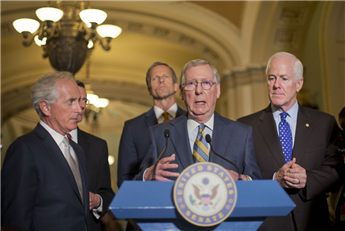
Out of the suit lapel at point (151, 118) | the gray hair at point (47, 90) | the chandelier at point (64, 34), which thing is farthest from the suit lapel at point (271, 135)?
the chandelier at point (64, 34)

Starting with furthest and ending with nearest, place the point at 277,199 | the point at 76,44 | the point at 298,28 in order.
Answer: the point at 298,28
the point at 76,44
the point at 277,199

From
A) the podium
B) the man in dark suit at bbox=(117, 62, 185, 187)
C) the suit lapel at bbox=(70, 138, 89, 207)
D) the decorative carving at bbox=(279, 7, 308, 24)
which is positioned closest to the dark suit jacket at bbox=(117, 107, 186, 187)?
the man in dark suit at bbox=(117, 62, 185, 187)

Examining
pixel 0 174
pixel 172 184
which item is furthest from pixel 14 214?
pixel 172 184

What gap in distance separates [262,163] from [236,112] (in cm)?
616

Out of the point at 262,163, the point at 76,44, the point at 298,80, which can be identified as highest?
the point at 76,44

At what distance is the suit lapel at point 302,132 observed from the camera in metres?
2.50

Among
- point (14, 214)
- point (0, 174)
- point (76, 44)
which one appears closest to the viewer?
point (14, 214)

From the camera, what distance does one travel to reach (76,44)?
5.70 meters

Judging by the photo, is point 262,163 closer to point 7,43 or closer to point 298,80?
point 298,80

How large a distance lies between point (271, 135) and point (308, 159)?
10.9 inches

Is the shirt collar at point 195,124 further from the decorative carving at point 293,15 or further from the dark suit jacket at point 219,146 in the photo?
the decorative carving at point 293,15

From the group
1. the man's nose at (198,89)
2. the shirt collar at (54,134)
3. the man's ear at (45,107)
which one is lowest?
the shirt collar at (54,134)

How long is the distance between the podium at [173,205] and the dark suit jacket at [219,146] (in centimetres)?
55

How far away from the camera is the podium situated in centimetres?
136
